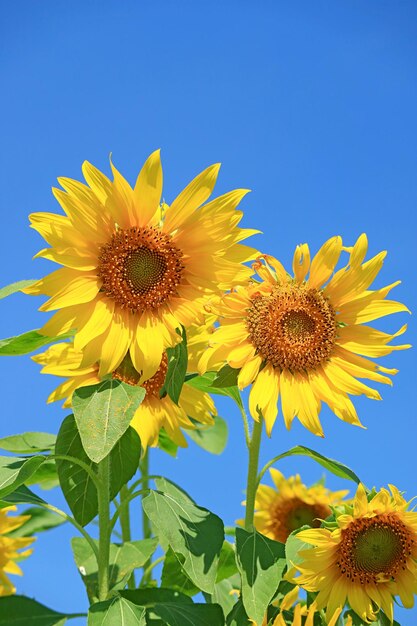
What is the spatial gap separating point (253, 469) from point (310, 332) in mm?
478

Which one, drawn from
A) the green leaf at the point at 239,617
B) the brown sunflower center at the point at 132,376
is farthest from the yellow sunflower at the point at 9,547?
the green leaf at the point at 239,617

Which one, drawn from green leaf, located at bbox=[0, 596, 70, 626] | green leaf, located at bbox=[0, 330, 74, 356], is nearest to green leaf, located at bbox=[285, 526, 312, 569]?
green leaf, located at bbox=[0, 596, 70, 626]

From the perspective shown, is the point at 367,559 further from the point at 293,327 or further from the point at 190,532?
the point at 293,327

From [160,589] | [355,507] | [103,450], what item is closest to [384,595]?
[355,507]

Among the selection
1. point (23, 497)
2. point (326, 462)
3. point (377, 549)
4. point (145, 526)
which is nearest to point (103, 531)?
point (23, 497)

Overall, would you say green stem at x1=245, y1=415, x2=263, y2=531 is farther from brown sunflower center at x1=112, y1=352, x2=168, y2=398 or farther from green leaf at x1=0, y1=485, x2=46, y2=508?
green leaf at x1=0, y1=485, x2=46, y2=508

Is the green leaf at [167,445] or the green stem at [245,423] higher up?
the green leaf at [167,445]

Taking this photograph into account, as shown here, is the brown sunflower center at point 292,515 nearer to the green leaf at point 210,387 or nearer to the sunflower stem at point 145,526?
the sunflower stem at point 145,526

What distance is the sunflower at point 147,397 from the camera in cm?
277

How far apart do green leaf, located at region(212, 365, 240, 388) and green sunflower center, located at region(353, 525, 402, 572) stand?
1.97 ft

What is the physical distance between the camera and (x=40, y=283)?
2.24 metres

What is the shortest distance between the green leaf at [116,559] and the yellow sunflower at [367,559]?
0.56 meters

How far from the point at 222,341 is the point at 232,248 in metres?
0.30

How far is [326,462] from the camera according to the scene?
2.63 metres
